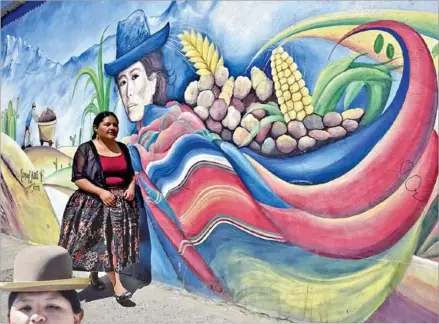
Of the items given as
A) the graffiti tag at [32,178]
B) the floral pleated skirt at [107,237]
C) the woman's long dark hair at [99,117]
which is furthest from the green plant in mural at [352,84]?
the graffiti tag at [32,178]

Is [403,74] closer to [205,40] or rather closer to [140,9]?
[205,40]

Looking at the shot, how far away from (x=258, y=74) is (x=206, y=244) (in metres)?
1.46

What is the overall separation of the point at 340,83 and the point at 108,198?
2475mm

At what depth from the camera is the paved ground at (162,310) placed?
485 centimetres

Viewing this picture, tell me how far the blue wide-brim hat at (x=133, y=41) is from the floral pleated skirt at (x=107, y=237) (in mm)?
1183

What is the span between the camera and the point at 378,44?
4.14 m

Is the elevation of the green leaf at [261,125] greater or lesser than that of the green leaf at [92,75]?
lesser

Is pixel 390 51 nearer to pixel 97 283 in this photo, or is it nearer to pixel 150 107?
pixel 150 107

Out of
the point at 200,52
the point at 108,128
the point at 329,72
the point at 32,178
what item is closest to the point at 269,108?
the point at 329,72

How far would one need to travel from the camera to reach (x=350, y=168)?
4277mm

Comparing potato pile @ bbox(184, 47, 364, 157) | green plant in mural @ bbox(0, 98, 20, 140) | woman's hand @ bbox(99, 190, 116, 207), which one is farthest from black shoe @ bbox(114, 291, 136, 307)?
green plant in mural @ bbox(0, 98, 20, 140)

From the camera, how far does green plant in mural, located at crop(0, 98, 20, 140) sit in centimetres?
724

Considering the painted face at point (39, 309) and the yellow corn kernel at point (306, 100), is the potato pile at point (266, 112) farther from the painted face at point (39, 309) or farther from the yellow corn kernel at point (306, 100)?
the painted face at point (39, 309)

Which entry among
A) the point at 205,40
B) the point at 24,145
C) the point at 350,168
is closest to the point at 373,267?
the point at 350,168
